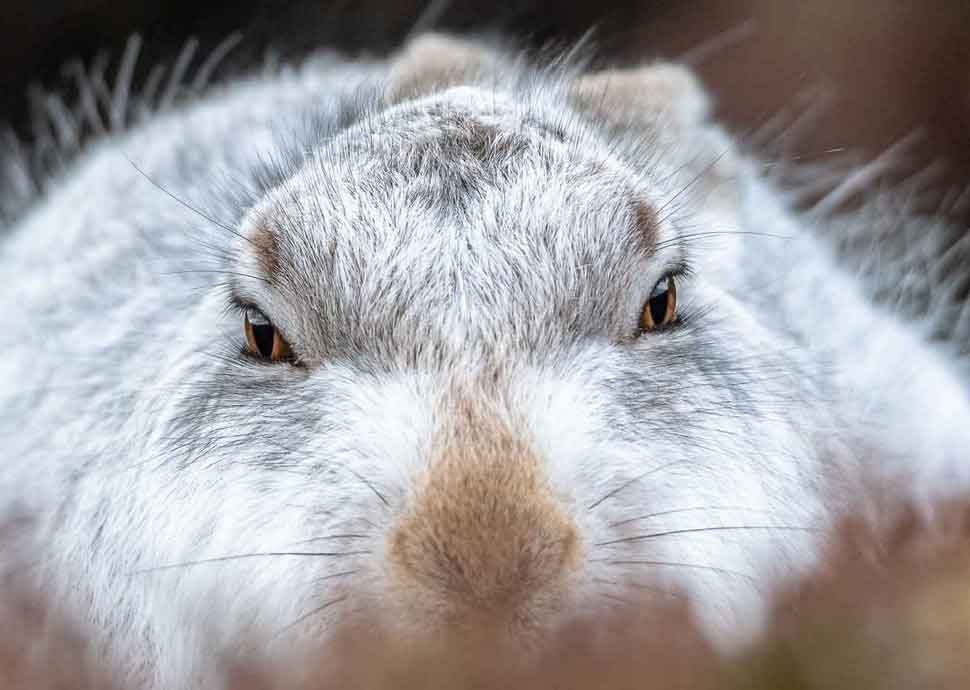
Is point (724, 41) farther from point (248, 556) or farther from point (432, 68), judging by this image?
point (248, 556)

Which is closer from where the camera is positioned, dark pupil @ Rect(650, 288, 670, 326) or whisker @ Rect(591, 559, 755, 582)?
whisker @ Rect(591, 559, 755, 582)

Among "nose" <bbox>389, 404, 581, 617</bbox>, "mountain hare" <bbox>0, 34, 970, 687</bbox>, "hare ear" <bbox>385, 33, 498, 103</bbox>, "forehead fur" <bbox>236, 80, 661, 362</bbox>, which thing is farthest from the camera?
"hare ear" <bbox>385, 33, 498, 103</bbox>

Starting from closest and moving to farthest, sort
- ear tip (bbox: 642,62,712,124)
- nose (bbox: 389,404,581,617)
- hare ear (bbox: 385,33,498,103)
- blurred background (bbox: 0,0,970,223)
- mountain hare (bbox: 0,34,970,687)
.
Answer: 1. nose (bbox: 389,404,581,617)
2. mountain hare (bbox: 0,34,970,687)
3. hare ear (bbox: 385,33,498,103)
4. ear tip (bbox: 642,62,712,124)
5. blurred background (bbox: 0,0,970,223)

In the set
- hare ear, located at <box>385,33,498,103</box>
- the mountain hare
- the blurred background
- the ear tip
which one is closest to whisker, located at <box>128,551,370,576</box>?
the mountain hare

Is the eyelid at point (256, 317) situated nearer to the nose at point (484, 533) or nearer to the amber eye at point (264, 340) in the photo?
the amber eye at point (264, 340)

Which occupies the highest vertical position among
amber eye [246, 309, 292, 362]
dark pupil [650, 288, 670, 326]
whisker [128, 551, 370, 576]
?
dark pupil [650, 288, 670, 326]

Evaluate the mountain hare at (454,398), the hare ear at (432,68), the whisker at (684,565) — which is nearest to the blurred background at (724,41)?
the hare ear at (432,68)

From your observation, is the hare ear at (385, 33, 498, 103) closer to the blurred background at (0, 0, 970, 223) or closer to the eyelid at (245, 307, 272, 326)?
the eyelid at (245, 307, 272, 326)

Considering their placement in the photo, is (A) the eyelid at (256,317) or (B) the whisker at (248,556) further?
(A) the eyelid at (256,317)
